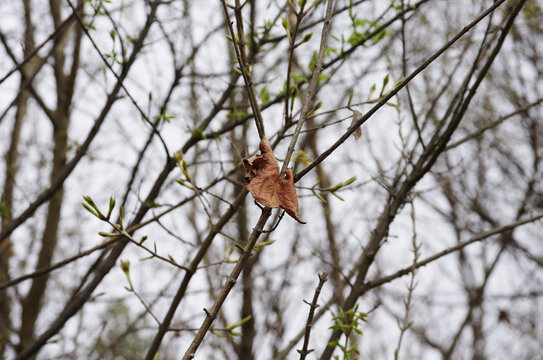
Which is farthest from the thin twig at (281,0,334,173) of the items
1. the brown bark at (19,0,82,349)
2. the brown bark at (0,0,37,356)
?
the brown bark at (19,0,82,349)

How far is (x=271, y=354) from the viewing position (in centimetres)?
395

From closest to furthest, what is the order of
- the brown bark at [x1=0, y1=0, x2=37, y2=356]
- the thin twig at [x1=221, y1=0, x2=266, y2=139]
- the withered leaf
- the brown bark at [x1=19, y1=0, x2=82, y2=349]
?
the withered leaf → the thin twig at [x1=221, y1=0, x2=266, y2=139] → the brown bark at [x1=0, y1=0, x2=37, y2=356] → the brown bark at [x1=19, y1=0, x2=82, y2=349]

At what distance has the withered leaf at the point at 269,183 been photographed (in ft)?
3.58

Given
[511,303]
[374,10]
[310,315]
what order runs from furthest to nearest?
[511,303] → [374,10] → [310,315]

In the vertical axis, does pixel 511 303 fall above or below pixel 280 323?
above

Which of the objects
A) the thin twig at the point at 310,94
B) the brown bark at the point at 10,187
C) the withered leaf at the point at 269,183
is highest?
the brown bark at the point at 10,187

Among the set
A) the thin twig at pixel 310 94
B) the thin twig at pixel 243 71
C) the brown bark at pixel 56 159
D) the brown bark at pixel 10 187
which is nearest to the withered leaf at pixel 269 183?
the thin twig at pixel 310 94

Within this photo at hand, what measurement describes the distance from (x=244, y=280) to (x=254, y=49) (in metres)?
2.38

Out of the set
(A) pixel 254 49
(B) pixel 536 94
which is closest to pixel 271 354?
(A) pixel 254 49

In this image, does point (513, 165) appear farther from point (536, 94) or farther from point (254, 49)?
point (254, 49)

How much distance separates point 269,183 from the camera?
3.67ft

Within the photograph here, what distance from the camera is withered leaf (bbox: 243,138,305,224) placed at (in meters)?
1.09

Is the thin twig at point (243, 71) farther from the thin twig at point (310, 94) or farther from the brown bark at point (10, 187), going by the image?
the brown bark at point (10, 187)

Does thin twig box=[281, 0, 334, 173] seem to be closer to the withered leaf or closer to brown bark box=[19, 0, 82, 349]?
the withered leaf
